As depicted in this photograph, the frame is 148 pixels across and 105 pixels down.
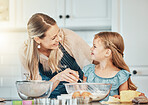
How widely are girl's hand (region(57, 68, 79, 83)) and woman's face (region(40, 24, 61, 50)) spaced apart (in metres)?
0.25

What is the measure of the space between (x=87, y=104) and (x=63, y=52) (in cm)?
118

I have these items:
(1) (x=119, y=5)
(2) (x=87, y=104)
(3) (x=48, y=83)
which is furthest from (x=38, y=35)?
(2) (x=87, y=104)

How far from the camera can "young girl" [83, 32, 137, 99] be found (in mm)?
1944

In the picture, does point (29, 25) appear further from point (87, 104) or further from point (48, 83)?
point (87, 104)

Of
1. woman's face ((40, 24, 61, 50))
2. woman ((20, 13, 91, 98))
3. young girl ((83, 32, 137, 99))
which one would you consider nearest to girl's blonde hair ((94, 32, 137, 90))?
young girl ((83, 32, 137, 99))

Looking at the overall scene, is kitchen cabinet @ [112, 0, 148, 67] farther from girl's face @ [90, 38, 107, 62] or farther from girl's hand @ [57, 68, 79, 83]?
girl's hand @ [57, 68, 79, 83]

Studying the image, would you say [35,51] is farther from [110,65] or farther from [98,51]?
[110,65]

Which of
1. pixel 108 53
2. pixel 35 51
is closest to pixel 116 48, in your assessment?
pixel 108 53

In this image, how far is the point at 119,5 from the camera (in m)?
2.42

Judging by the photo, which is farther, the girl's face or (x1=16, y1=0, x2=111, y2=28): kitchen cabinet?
(x1=16, y1=0, x2=111, y2=28): kitchen cabinet

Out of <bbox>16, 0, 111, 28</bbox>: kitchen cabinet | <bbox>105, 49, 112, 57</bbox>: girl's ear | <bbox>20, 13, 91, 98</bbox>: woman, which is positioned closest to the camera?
<bbox>105, 49, 112, 57</bbox>: girl's ear

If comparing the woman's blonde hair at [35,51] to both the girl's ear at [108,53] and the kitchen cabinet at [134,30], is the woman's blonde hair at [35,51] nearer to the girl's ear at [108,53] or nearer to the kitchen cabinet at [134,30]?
the girl's ear at [108,53]

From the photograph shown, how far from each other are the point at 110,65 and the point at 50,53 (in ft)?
1.98

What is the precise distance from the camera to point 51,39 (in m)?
2.35
